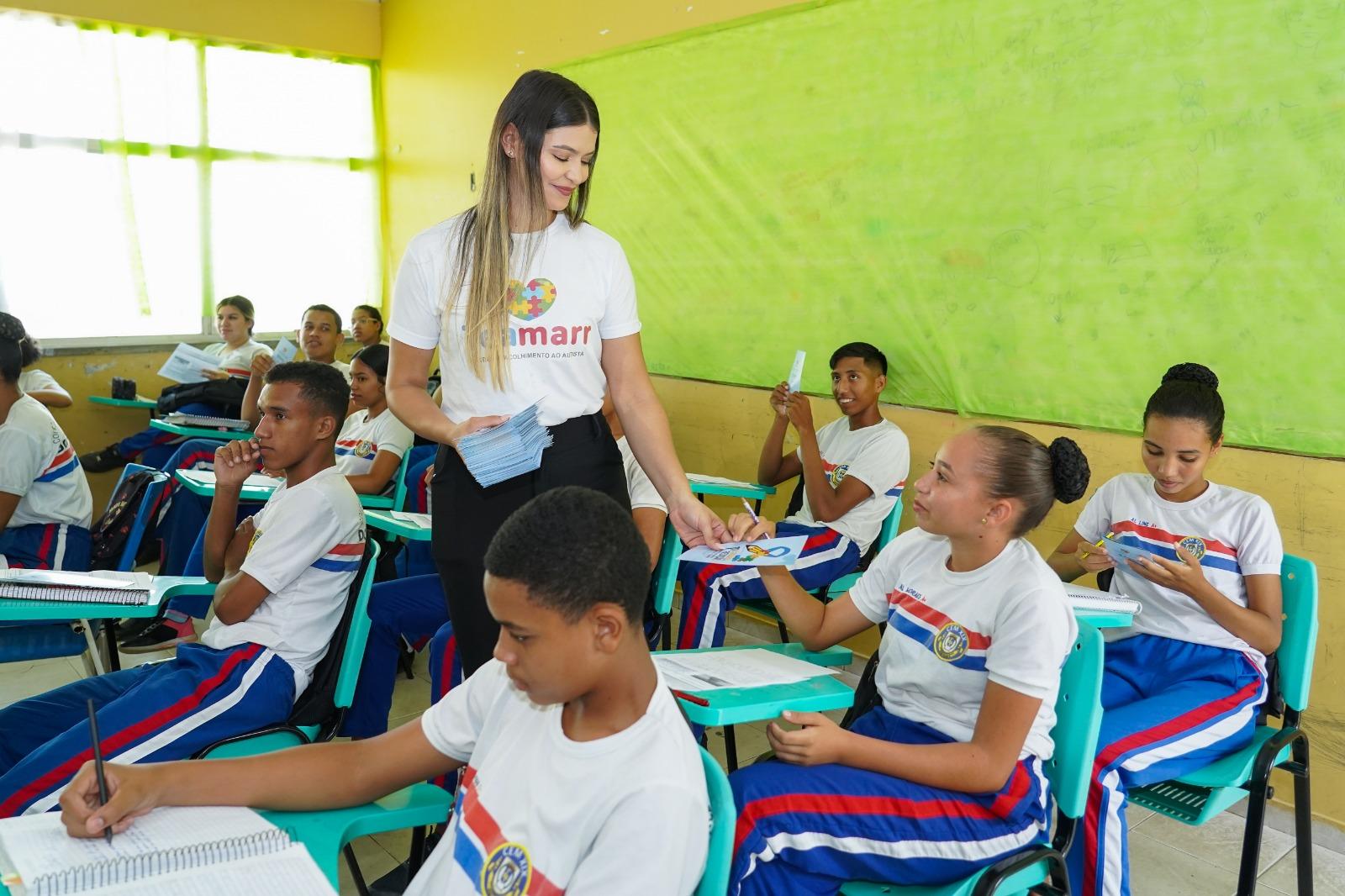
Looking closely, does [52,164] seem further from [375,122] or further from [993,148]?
[993,148]

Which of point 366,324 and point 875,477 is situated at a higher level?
point 366,324

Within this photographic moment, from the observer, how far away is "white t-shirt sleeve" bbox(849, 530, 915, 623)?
184 cm

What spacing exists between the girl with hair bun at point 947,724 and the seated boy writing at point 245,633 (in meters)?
0.87

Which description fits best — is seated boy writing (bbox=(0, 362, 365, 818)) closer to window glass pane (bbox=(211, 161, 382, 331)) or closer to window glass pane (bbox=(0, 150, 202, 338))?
window glass pane (bbox=(0, 150, 202, 338))

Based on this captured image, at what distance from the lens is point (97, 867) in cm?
101

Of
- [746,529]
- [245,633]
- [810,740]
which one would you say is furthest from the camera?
[245,633]

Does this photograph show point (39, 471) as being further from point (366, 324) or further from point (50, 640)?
point (366, 324)

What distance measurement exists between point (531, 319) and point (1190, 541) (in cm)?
154

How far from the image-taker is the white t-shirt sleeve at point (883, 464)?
11.0 ft

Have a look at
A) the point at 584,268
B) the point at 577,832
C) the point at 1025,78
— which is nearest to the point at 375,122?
the point at 1025,78

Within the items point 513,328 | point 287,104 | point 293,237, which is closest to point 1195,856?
point 513,328

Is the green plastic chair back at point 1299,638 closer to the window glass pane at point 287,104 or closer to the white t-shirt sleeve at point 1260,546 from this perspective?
the white t-shirt sleeve at point 1260,546

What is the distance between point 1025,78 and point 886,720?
223cm

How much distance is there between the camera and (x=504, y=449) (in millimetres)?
1647
